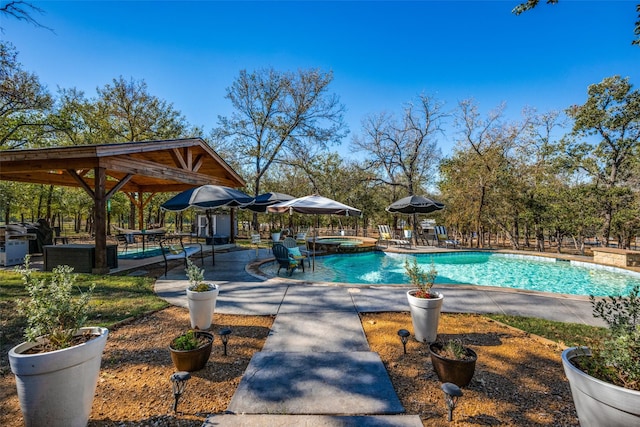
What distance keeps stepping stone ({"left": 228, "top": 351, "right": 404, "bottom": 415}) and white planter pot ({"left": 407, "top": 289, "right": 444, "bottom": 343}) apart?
0.67 meters

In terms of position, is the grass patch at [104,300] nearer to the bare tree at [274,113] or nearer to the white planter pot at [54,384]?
the white planter pot at [54,384]

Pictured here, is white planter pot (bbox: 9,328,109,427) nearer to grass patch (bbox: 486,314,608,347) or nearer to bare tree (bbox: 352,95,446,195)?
grass patch (bbox: 486,314,608,347)

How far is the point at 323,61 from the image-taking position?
1731cm

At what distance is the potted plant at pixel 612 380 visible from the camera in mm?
1455

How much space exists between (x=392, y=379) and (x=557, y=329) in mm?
2728

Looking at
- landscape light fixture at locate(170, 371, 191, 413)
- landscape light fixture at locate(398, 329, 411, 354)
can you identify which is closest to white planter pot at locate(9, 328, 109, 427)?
landscape light fixture at locate(170, 371, 191, 413)

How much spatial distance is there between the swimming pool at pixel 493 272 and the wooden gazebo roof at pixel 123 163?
4536mm

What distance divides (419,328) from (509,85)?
16056mm

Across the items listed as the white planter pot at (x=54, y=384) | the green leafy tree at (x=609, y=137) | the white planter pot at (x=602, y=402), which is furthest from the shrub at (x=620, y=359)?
the green leafy tree at (x=609, y=137)

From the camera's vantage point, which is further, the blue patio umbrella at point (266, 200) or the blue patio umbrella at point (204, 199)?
the blue patio umbrella at point (266, 200)

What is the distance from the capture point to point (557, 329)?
369 cm

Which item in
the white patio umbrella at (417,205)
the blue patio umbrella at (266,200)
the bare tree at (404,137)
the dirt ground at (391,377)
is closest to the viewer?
the dirt ground at (391,377)

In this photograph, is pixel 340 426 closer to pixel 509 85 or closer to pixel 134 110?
pixel 509 85

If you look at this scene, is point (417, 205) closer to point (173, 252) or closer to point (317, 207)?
point (317, 207)
